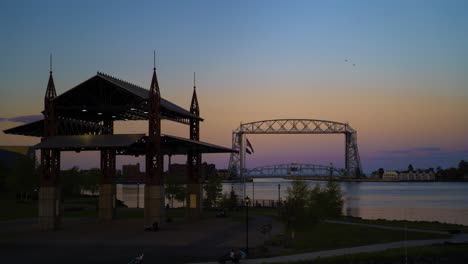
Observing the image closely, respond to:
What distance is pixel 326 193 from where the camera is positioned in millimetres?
55438

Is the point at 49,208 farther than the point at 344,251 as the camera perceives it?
Yes

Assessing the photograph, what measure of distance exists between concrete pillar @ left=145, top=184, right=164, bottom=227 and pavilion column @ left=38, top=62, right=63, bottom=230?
27.2ft

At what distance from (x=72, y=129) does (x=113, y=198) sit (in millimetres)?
8619

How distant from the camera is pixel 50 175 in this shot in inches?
1983

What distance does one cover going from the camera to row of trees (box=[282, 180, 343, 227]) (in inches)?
1582

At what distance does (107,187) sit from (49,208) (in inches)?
Result: 376

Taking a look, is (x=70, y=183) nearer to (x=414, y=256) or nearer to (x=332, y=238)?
(x=332, y=238)

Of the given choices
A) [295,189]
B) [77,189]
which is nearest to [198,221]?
[295,189]

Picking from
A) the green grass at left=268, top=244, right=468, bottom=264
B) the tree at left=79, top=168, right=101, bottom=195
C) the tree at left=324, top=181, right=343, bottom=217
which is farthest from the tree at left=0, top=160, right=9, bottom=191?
the green grass at left=268, top=244, right=468, bottom=264

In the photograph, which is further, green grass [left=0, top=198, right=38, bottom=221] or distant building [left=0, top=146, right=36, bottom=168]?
distant building [left=0, top=146, right=36, bottom=168]

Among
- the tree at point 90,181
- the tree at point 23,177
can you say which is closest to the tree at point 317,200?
the tree at point 23,177

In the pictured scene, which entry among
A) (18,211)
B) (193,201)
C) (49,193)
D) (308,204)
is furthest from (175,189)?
(308,204)

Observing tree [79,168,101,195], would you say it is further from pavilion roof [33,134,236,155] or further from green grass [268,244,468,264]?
green grass [268,244,468,264]

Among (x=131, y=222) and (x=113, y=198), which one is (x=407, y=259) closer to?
(x=131, y=222)
